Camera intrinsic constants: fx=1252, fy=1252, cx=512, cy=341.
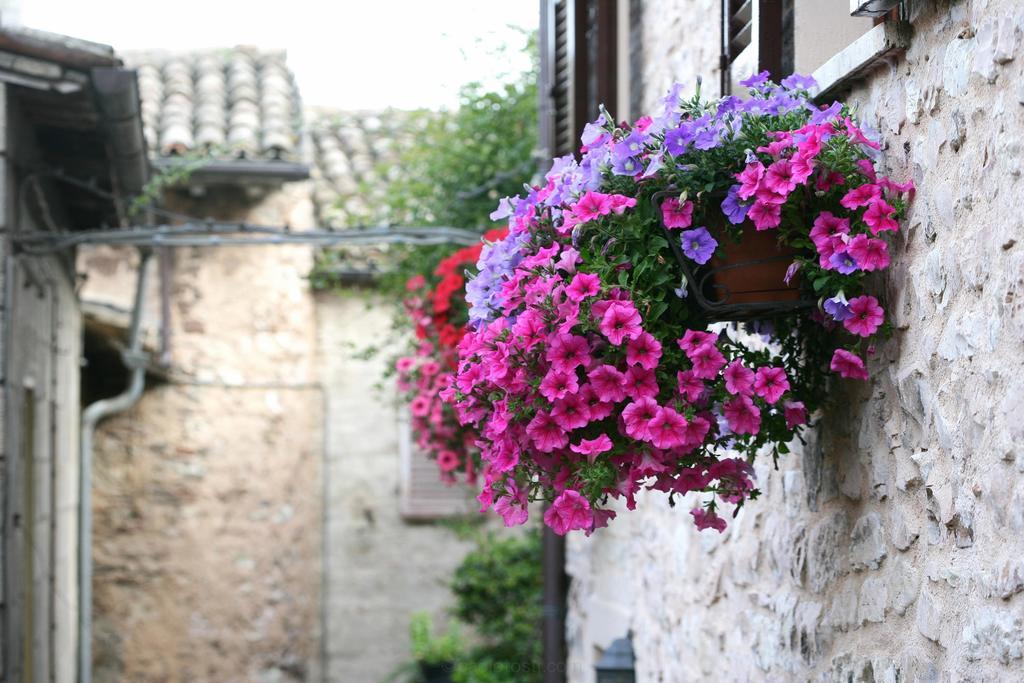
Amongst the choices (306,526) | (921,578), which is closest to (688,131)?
A: (921,578)

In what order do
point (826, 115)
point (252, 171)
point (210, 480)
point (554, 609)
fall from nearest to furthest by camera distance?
1. point (826, 115)
2. point (554, 609)
3. point (252, 171)
4. point (210, 480)

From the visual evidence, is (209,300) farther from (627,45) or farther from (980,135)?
(980,135)

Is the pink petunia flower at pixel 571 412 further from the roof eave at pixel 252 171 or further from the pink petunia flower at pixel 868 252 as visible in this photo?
the roof eave at pixel 252 171

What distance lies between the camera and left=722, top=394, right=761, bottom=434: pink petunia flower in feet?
7.48

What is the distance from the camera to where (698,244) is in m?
2.35

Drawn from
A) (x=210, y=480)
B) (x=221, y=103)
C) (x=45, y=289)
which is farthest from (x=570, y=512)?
(x=221, y=103)

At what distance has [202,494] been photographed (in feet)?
29.7

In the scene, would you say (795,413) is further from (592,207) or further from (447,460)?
(447,460)

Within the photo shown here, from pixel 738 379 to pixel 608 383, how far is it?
0.24m

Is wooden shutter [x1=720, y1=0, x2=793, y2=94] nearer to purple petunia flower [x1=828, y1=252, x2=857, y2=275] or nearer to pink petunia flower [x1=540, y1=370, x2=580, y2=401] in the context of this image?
purple petunia flower [x1=828, y1=252, x2=857, y2=275]

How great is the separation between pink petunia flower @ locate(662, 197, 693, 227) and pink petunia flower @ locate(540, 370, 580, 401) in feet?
1.17

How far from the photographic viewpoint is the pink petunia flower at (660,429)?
87.2 inches

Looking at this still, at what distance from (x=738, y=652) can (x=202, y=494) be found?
645 cm

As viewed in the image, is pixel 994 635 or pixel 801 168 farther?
pixel 801 168
